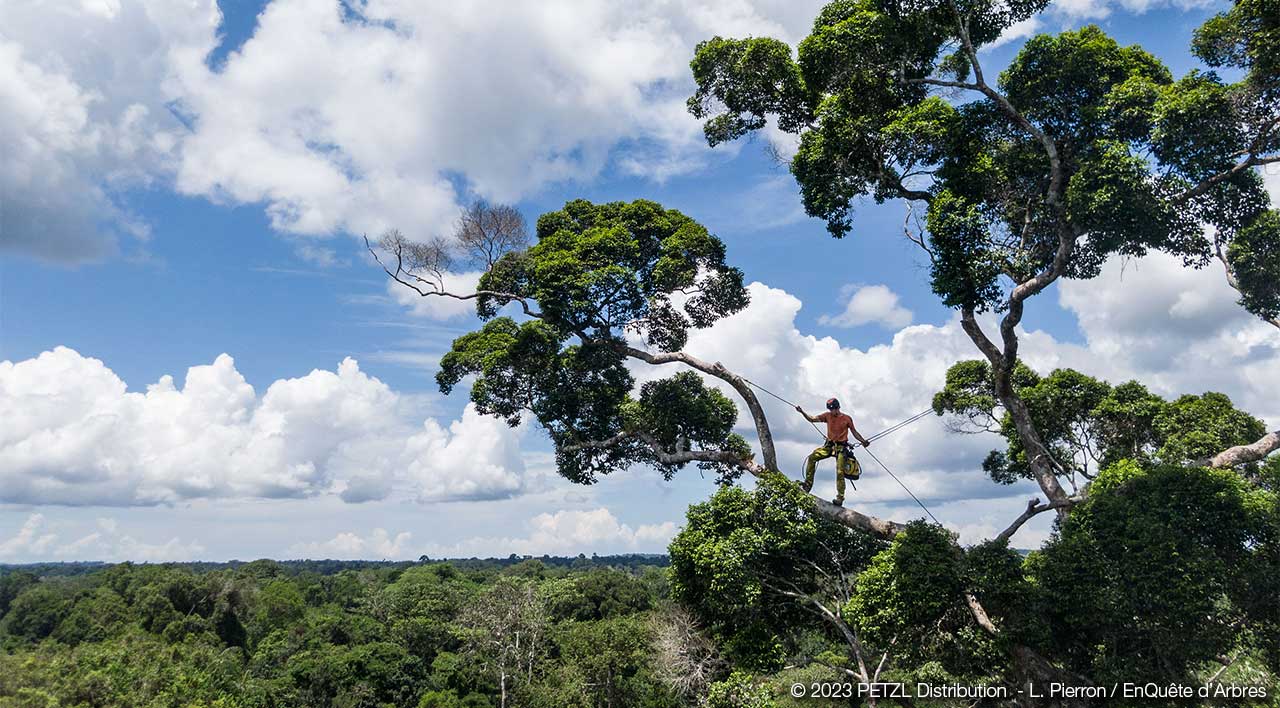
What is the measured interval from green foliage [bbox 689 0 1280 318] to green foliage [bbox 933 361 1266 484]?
17.4 feet

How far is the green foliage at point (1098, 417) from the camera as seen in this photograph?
1546cm

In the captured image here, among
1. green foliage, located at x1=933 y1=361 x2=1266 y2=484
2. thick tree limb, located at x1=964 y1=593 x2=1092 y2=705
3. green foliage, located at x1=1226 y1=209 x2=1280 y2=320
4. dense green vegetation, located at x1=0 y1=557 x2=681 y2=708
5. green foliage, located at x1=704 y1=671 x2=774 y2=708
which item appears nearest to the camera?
thick tree limb, located at x1=964 y1=593 x2=1092 y2=705

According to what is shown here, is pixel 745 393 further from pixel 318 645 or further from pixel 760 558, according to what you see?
pixel 318 645

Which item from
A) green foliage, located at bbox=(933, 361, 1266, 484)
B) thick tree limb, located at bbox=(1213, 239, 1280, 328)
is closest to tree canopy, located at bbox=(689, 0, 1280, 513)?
thick tree limb, located at bbox=(1213, 239, 1280, 328)

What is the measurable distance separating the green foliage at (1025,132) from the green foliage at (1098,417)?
529 centimetres

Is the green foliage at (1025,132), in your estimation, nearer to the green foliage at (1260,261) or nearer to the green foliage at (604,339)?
the green foliage at (1260,261)

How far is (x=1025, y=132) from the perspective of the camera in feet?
38.4

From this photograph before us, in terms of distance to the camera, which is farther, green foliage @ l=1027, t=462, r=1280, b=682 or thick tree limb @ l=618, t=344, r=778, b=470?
thick tree limb @ l=618, t=344, r=778, b=470

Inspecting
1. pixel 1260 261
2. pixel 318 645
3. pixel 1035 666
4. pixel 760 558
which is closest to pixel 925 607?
pixel 1035 666

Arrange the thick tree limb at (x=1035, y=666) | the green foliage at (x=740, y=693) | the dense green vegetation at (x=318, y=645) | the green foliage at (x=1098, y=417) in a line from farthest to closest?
the dense green vegetation at (x=318, y=645) → the green foliage at (x=1098, y=417) → the green foliage at (x=740, y=693) → the thick tree limb at (x=1035, y=666)

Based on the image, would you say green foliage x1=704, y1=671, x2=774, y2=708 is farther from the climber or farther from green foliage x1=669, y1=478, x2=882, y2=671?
the climber

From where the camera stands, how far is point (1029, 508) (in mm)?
12516

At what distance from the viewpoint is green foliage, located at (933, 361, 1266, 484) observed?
15455 millimetres

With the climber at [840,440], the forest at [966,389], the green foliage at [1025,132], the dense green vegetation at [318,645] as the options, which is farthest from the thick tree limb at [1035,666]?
the dense green vegetation at [318,645]
